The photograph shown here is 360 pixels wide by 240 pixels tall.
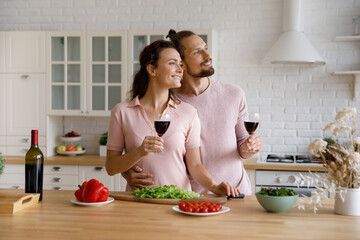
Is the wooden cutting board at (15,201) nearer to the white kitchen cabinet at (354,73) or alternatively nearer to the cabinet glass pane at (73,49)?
the cabinet glass pane at (73,49)

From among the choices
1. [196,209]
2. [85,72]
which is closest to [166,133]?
[196,209]

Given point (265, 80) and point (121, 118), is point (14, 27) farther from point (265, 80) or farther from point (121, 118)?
point (121, 118)

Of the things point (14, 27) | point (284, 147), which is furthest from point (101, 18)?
point (284, 147)

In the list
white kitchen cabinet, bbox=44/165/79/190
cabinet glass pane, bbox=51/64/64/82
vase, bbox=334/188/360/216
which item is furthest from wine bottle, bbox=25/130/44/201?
cabinet glass pane, bbox=51/64/64/82

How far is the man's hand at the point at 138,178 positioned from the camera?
268 cm

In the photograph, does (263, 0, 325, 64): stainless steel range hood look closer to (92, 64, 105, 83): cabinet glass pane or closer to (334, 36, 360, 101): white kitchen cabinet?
(334, 36, 360, 101): white kitchen cabinet

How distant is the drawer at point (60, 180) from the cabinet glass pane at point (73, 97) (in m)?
0.78

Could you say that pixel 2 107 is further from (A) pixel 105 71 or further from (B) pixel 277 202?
(B) pixel 277 202

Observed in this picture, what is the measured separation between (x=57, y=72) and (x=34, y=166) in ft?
9.71

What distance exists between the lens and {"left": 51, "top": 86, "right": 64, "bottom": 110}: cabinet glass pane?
5.21 metres

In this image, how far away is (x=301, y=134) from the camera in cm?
516

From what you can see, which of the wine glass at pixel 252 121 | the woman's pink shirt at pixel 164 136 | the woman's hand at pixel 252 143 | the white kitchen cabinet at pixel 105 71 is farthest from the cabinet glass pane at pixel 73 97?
the wine glass at pixel 252 121

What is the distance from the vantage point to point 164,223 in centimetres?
203

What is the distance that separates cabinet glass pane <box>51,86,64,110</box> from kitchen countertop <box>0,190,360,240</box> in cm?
296
